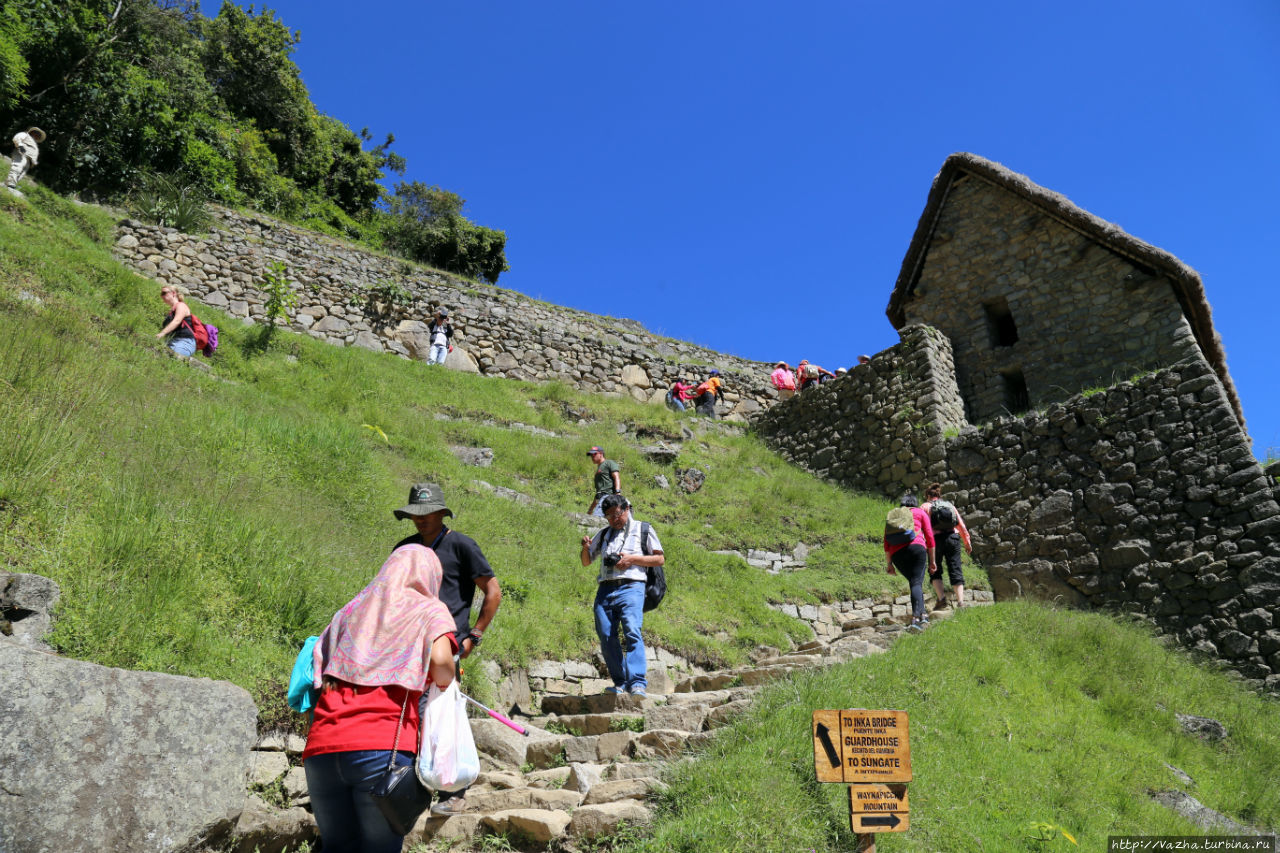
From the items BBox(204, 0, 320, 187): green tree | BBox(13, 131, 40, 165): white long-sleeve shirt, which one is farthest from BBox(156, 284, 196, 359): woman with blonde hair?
BBox(204, 0, 320, 187): green tree

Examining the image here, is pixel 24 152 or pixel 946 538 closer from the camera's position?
pixel 946 538

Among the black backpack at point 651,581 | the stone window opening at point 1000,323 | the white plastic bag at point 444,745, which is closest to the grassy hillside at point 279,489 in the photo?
the black backpack at point 651,581

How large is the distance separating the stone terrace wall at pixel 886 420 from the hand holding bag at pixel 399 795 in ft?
36.4

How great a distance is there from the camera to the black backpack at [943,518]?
28.9ft

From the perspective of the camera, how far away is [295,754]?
13.1 ft

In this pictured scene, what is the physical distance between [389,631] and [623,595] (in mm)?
3175

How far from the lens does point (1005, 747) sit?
17.0 ft

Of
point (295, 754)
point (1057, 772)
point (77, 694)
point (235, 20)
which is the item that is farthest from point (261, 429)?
point (235, 20)

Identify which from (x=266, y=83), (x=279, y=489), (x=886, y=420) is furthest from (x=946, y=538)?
(x=266, y=83)

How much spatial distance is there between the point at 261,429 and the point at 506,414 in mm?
6386

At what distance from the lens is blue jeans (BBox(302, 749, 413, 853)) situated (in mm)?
2543

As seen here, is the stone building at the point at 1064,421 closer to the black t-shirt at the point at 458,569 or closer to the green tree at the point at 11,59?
the black t-shirt at the point at 458,569

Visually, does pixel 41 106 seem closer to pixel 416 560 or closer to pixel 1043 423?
pixel 416 560

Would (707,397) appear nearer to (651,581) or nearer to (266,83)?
(651,581)
